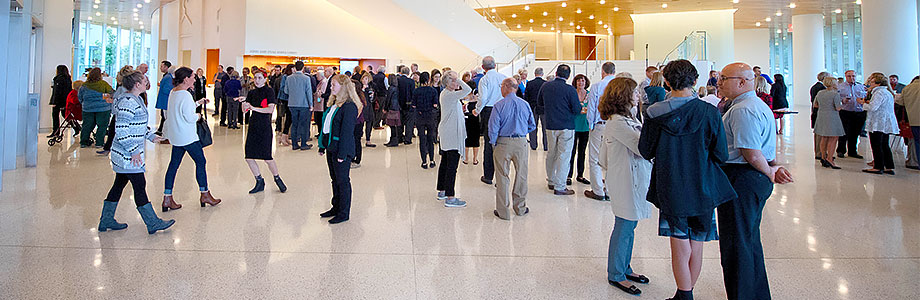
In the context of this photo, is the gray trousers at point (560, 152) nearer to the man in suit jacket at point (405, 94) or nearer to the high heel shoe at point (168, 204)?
the high heel shoe at point (168, 204)

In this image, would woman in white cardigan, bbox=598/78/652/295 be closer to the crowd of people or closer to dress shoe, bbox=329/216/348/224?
the crowd of people

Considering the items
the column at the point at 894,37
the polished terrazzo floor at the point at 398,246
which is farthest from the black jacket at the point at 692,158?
the column at the point at 894,37

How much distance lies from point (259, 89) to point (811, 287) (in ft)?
20.3

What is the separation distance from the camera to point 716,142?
2.61 metres

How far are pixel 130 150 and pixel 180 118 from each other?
0.88 meters

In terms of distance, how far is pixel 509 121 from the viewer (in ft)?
15.9

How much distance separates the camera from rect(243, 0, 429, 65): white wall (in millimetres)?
21422

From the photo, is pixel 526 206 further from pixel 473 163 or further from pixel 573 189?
pixel 473 163

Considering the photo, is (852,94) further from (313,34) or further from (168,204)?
(313,34)

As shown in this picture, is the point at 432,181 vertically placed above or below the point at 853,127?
below

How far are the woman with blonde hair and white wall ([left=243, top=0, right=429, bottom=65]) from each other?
58.5 ft

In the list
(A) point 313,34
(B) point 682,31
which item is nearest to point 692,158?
(A) point 313,34

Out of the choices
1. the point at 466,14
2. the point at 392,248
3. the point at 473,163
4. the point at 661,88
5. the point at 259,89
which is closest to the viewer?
the point at 392,248

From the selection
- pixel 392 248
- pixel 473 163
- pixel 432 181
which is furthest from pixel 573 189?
pixel 392 248
